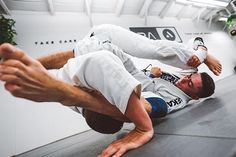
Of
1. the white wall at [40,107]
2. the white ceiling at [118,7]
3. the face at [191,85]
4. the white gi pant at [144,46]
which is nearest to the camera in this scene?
the white gi pant at [144,46]

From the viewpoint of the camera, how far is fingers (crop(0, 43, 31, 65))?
2.86 feet

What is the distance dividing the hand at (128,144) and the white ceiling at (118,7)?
12.3 feet

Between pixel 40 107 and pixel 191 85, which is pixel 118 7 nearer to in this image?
pixel 40 107

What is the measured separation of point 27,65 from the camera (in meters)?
0.94

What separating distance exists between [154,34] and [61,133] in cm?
356

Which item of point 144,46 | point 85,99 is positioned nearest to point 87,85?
point 85,99

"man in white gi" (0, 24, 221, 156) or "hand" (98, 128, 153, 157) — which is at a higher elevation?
"man in white gi" (0, 24, 221, 156)

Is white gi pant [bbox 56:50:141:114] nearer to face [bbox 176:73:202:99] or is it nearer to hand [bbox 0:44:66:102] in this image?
hand [bbox 0:44:66:102]

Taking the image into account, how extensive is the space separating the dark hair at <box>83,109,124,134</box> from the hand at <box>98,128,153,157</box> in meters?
0.32

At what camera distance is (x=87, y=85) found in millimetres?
1215

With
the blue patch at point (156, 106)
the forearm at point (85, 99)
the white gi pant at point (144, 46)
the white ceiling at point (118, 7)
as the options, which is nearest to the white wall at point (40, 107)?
the white ceiling at point (118, 7)

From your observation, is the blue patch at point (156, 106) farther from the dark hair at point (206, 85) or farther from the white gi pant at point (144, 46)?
the dark hair at point (206, 85)

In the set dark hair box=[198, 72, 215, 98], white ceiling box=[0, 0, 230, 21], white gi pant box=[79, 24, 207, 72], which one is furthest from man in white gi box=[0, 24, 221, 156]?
white ceiling box=[0, 0, 230, 21]

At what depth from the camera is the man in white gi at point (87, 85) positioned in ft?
2.98
